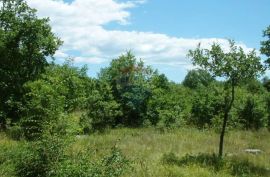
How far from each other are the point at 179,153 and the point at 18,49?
1178 centimetres

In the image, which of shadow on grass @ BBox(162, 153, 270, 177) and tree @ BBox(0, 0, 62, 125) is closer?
shadow on grass @ BBox(162, 153, 270, 177)

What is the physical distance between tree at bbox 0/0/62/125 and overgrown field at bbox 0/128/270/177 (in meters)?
4.99

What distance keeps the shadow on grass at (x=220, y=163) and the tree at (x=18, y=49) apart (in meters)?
11.5

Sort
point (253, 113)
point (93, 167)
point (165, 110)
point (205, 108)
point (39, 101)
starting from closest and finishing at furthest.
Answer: point (93, 167) < point (39, 101) < point (165, 110) < point (253, 113) < point (205, 108)

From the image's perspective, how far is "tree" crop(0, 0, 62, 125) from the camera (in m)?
Answer: 24.3

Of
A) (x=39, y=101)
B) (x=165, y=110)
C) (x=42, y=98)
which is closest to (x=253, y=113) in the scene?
(x=165, y=110)

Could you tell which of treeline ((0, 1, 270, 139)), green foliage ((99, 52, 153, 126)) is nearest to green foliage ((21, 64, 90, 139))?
treeline ((0, 1, 270, 139))

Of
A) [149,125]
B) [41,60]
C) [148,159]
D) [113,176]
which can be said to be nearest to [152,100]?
[149,125]

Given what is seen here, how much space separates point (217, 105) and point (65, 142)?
21.1 metres

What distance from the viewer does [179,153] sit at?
18047 mm

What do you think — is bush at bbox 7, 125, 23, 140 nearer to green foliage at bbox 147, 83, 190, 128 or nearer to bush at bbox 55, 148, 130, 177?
bush at bbox 55, 148, 130, 177

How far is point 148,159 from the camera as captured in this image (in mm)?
15867

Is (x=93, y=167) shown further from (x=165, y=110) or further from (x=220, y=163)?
(x=165, y=110)

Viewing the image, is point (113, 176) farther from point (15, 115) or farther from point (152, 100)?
A: point (152, 100)
